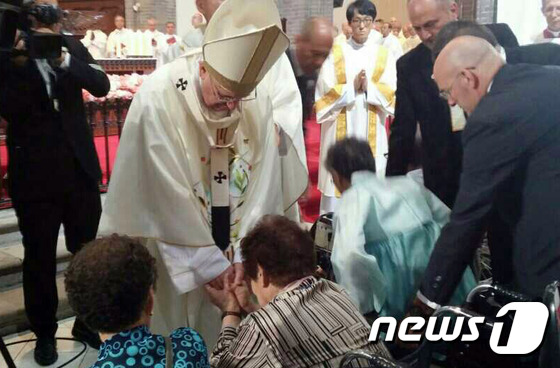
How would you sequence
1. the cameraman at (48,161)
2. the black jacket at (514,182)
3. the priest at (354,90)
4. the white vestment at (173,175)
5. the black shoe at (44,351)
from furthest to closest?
the priest at (354,90), the black shoe at (44,351), the cameraman at (48,161), the white vestment at (173,175), the black jacket at (514,182)

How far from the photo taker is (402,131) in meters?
2.72

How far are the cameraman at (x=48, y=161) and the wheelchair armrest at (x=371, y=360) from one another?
6.07 ft

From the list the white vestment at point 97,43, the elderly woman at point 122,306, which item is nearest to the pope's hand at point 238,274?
the elderly woman at point 122,306

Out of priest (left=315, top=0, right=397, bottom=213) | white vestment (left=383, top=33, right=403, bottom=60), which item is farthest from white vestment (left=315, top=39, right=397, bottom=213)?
white vestment (left=383, top=33, right=403, bottom=60)

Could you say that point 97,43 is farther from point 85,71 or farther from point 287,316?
point 287,316

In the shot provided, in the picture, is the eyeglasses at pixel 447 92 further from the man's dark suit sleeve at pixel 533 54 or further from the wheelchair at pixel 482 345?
the wheelchair at pixel 482 345

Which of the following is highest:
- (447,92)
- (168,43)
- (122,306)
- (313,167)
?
(168,43)

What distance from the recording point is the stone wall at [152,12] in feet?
45.2

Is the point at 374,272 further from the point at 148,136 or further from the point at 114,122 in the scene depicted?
the point at 114,122

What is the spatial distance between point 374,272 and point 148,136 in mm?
986

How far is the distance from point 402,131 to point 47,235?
175 centimetres

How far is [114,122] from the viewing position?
22.0 ft

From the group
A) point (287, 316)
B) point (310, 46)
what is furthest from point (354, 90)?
point (287, 316)

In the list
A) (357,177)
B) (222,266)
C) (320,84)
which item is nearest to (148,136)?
(222,266)
